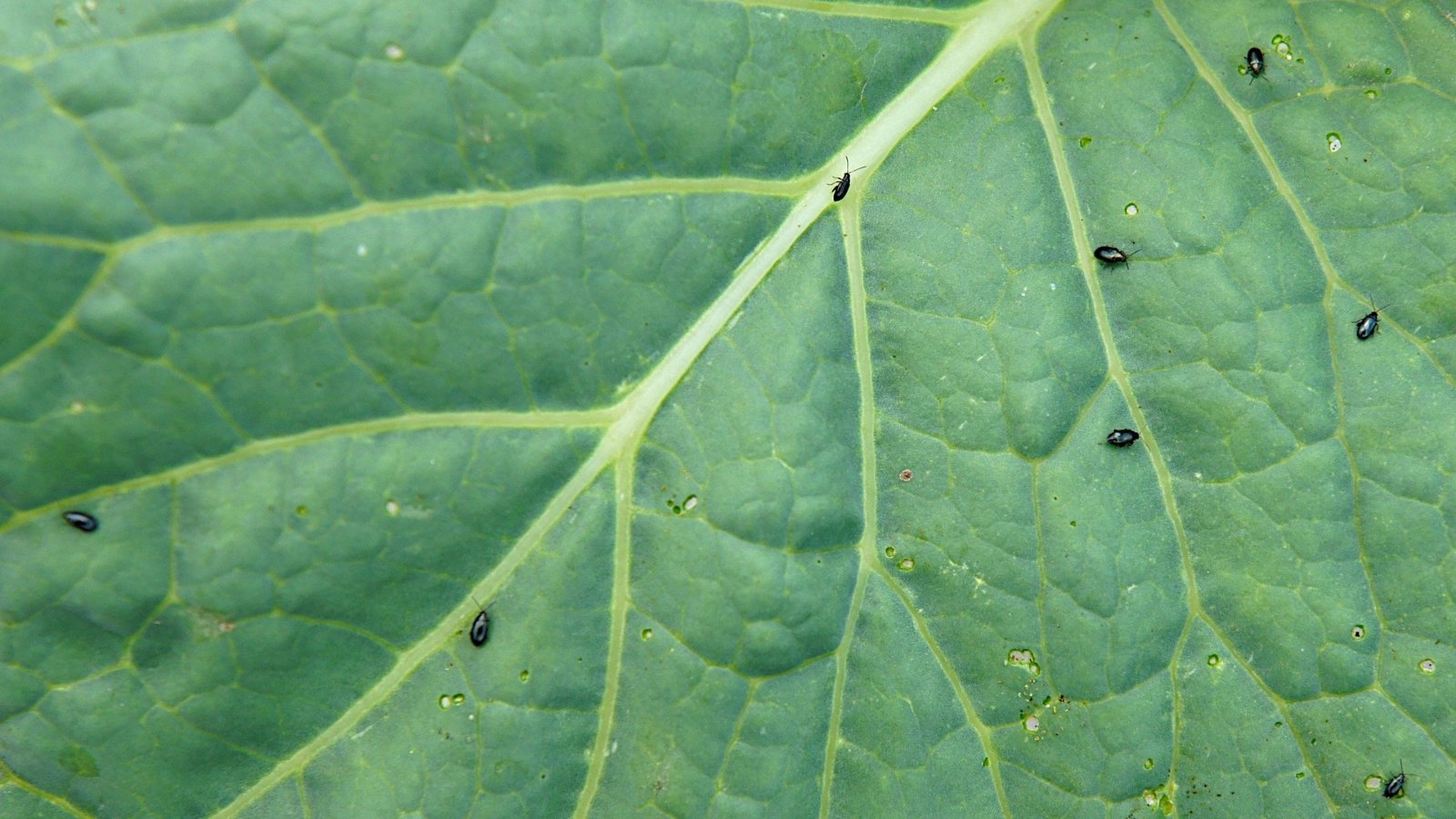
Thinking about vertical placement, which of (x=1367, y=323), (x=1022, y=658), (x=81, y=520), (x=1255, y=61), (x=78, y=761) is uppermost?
(x=1255, y=61)

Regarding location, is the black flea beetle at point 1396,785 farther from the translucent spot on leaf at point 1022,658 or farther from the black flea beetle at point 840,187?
the black flea beetle at point 840,187

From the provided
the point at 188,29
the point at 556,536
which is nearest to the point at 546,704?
the point at 556,536

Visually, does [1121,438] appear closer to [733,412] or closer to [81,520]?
[733,412]

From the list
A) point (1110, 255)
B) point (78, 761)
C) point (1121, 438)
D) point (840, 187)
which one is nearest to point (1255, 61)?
point (1110, 255)

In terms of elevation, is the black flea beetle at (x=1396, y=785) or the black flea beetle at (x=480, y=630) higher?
the black flea beetle at (x=1396, y=785)

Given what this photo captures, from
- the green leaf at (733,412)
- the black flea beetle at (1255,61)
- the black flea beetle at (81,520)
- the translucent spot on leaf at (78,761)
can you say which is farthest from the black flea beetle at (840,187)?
the translucent spot on leaf at (78,761)

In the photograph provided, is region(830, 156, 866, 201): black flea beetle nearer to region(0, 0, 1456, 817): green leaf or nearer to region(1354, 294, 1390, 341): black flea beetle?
region(0, 0, 1456, 817): green leaf

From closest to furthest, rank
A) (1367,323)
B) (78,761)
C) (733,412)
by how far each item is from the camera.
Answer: (78,761) → (733,412) → (1367,323)
